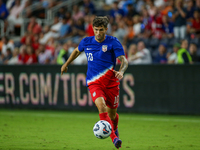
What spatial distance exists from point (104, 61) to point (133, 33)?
1032 centimetres

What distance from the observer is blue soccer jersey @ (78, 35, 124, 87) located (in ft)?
22.1

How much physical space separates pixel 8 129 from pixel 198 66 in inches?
245

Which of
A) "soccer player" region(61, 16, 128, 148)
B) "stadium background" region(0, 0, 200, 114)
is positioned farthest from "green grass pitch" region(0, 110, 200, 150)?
"soccer player" region(61, 16, 128, 148)

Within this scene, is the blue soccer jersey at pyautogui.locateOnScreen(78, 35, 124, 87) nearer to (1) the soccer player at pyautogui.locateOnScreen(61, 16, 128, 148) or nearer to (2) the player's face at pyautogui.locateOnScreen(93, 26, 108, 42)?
(1) the soccer player at pyautogui.locateOnScreen(61, 16, 128, 148)

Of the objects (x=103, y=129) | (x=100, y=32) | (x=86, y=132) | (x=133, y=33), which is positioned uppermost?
(x=100, y=32)

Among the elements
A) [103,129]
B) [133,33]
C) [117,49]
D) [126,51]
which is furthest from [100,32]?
[133,33]

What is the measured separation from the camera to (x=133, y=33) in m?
16.9

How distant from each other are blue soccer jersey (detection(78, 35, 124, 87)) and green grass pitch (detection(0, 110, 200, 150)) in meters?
A: 1.26

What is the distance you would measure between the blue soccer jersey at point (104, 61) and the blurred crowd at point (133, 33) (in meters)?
6.82

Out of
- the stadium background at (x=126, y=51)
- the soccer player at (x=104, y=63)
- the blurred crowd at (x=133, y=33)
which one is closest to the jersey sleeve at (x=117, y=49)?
the soccer player at (x=104, y=63)

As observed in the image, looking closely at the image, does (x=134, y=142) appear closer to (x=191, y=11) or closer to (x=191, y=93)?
(x=191, y=93)

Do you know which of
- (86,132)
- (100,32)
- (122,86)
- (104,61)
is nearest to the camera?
(100,32)

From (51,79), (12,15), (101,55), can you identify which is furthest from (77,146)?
(12,15)

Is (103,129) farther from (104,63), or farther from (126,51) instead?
(126,51)
